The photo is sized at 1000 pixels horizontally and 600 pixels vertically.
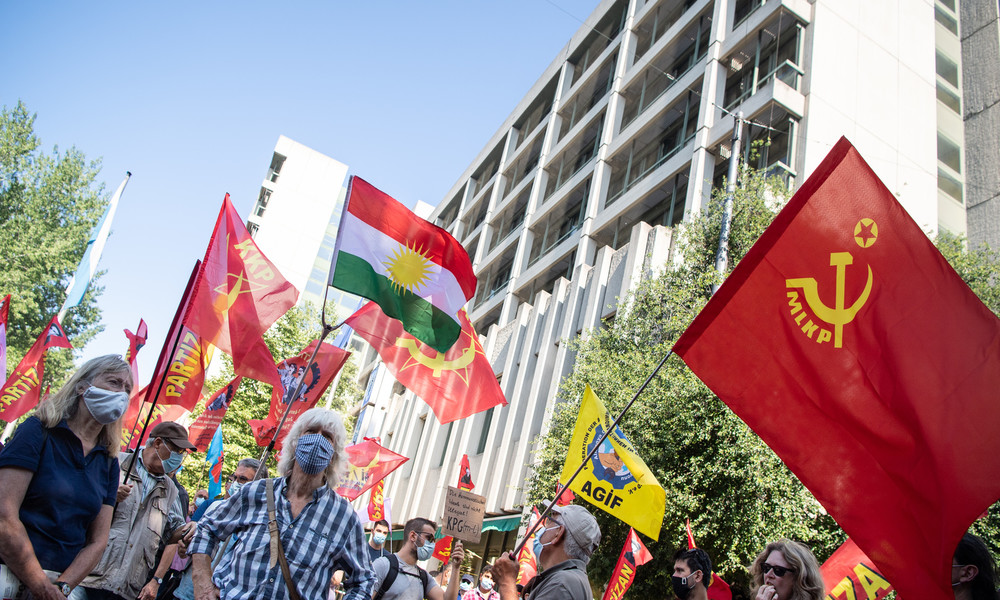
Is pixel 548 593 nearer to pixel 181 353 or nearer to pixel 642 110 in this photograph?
pixel 181 353

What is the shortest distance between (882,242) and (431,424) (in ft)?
94.2

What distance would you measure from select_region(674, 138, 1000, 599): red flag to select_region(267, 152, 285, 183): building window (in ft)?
272

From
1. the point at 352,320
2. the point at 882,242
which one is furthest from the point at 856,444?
the point at 352,320

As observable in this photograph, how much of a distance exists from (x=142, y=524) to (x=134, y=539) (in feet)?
0.34

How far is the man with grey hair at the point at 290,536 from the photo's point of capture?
2967mm

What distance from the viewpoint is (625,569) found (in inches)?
342

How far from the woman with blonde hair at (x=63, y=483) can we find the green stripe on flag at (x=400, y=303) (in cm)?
350

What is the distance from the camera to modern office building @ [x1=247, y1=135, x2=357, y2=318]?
7788 centimetres

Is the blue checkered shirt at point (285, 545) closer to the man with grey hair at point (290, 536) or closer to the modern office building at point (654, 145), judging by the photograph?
the man with grey hair at point (290, 536)

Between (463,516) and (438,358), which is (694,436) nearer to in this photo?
(438,358)

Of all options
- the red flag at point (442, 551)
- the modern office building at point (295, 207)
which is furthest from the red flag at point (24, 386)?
the modern office building at point (295, 207)

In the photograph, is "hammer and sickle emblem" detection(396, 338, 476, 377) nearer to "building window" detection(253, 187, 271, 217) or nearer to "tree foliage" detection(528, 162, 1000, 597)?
"tree foliage" detection(528, 162, 1000, 597)

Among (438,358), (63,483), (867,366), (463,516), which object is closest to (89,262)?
(438,358)

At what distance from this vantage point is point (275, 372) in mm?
9602
